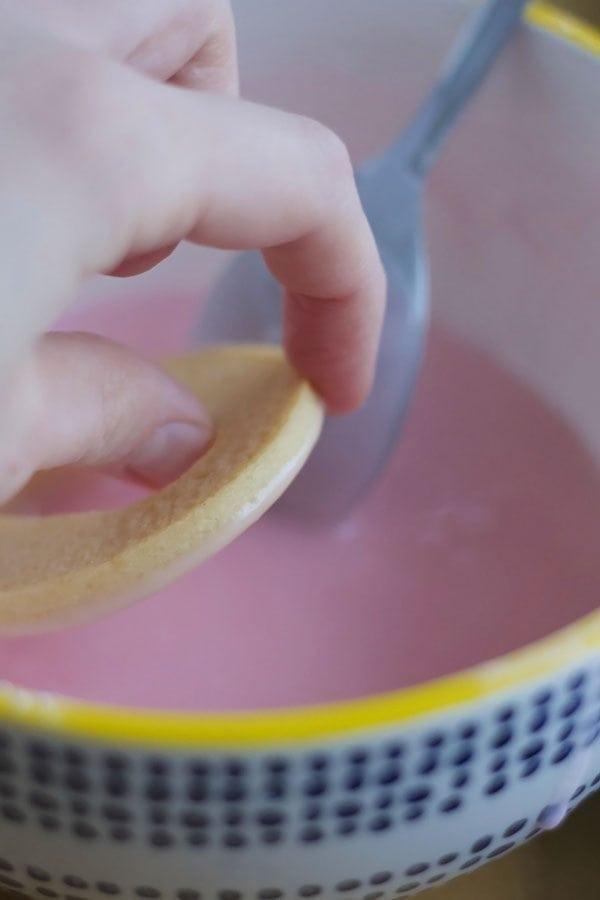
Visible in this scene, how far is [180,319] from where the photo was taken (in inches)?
22.0

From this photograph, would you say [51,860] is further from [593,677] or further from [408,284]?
[408,284]

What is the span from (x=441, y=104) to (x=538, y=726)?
0.31 m

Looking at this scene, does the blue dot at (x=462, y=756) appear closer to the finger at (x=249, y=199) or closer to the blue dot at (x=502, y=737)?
the blue dot at (x=502, y=737)

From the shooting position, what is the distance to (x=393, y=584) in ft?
1.51

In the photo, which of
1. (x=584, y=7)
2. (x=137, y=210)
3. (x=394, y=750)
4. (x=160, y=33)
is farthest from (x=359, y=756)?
(x=584, y=7)

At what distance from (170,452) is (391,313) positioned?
0.49 ft

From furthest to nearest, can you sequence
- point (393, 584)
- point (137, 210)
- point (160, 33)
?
point (393, 584), point (160, 33), point (137, 210)

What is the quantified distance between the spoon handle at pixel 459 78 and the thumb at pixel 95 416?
18 cm

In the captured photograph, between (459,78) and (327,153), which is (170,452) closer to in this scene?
(327,153)

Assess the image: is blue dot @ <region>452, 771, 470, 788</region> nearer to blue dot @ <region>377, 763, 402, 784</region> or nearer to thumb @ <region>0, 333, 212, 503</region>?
blue dot @ <region>377, 763, 402, 784</region>

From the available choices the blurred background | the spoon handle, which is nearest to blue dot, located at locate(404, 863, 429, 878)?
the spoon handle

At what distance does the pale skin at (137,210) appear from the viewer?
20cm

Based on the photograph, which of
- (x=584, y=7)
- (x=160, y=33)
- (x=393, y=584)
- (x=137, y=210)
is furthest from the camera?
(x=584, y=7)

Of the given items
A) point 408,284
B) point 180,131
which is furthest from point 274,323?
point 180,131
